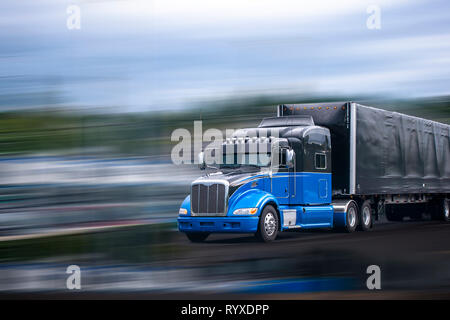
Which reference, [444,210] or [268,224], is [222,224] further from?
[444,210]

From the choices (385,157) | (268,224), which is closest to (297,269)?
(268,224)

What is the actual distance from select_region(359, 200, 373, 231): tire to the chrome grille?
20.6ft

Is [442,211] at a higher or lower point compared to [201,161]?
lower

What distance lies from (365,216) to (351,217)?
120 centimetres

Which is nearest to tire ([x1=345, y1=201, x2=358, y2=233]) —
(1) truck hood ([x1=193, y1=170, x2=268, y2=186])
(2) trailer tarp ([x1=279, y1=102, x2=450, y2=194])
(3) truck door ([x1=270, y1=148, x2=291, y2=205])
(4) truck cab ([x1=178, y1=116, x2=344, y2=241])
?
(2) trailer tarp ([x1=279, y1=102, x2=450, y2=194])

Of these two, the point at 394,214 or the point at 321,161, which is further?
the point at 394,214

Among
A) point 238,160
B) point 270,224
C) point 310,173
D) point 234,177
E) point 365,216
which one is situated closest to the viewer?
point 234,177

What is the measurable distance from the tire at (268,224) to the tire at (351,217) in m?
3.72

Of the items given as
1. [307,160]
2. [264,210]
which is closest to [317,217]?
[307,160]

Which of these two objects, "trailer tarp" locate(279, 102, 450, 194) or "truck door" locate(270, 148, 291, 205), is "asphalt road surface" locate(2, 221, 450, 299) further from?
"trailer tarp" locate(279, 102, 450, 194)

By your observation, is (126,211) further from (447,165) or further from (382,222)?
(447,165)

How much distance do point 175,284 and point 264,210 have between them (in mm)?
7281

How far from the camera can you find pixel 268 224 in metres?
16.7

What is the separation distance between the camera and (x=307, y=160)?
18.4 metres
